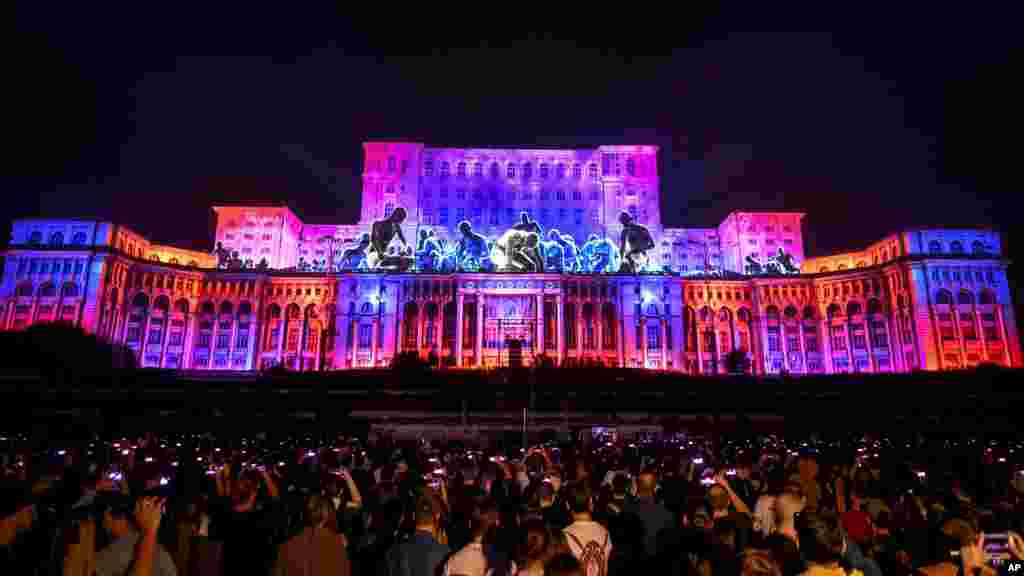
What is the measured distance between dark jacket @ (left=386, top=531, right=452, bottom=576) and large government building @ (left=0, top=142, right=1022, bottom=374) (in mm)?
55854

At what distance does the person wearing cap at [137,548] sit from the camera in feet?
16.2

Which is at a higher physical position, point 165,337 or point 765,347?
point 165,337

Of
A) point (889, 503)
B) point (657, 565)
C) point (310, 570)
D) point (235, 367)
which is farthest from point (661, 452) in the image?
point (235, 367)

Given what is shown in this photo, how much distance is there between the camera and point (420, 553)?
17.4 feet

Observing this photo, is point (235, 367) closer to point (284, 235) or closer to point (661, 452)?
point (284, 235)

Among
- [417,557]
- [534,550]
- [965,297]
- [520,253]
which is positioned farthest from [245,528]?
[965,297]

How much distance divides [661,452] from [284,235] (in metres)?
79.0

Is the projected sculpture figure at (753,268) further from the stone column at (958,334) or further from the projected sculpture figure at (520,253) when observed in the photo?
the projected sculpture figure at (520,253)

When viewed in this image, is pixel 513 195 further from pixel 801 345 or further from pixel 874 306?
pixel 874 306

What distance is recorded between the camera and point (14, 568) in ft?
20.9

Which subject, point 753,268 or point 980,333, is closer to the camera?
point 980,333

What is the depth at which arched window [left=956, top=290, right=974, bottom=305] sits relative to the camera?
2680 inches

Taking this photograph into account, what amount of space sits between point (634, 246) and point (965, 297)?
40.3 meters

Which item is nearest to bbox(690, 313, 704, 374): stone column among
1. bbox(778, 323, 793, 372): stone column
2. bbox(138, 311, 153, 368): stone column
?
bbox(778, 323, 793, 372): stone column
